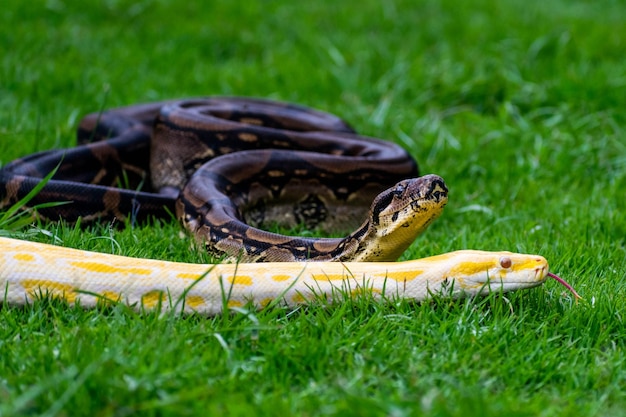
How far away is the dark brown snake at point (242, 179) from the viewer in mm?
5703

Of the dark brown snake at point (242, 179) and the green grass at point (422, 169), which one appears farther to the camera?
the dark brown snake at point (242, 179)

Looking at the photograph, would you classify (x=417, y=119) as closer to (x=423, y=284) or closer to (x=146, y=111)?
(x=146, y=111)

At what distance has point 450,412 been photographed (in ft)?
12.5

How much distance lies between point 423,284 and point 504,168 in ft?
12.8

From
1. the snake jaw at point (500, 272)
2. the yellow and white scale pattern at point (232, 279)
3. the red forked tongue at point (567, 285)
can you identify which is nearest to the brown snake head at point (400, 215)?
the yellow and white scale pattern at point (232, 279)

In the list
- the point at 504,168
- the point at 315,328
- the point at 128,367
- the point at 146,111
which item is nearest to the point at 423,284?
the point at 315,328

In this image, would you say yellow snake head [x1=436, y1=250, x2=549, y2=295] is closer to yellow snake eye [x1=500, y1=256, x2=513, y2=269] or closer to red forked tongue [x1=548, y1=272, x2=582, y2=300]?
yellow snake eye [x1=500, y1=256, x2=513, y2=269]

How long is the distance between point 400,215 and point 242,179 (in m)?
2.05

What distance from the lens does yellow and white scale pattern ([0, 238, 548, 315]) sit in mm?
4926

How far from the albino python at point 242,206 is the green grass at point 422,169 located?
0.57ft

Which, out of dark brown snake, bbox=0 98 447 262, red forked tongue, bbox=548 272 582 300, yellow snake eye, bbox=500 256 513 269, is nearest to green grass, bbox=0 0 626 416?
red forked tongue, bbox=548 272 582 300

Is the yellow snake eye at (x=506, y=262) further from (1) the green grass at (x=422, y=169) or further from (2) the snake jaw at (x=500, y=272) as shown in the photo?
(1) the green grass at (x=422, y=169)

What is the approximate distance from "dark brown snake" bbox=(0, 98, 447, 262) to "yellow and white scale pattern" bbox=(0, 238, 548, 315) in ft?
1.77

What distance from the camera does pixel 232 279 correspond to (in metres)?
4.98
